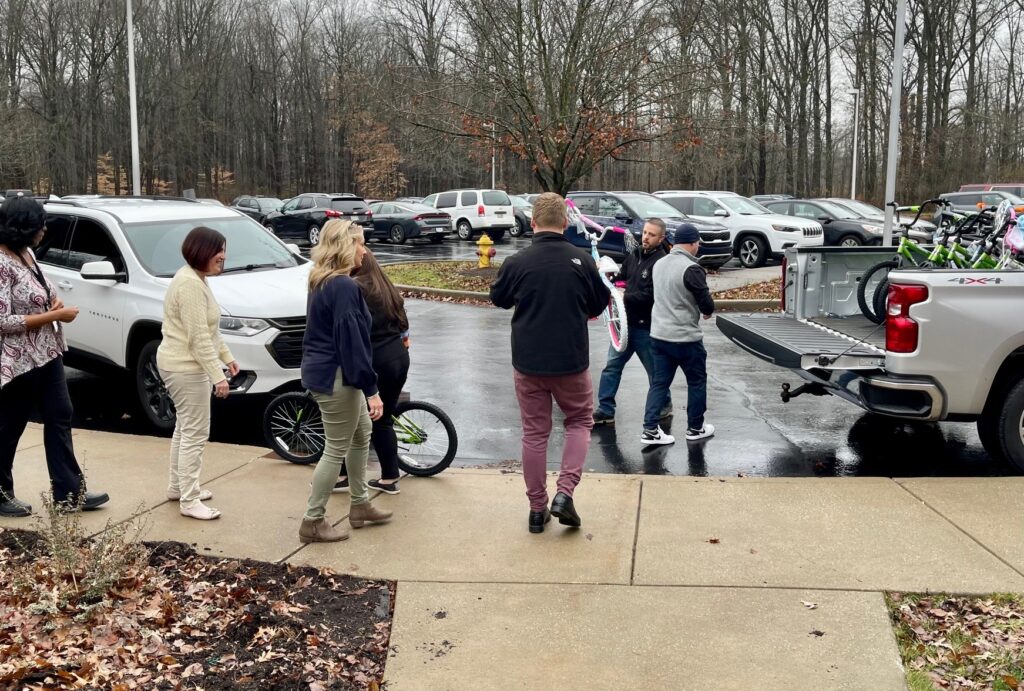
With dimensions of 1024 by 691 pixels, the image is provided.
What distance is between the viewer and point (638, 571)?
16.7ft

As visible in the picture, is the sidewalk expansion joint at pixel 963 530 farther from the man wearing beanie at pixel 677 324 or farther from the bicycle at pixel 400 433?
the bicycle at pixel 400 433

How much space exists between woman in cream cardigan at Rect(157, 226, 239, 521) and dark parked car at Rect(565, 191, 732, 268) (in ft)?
47.3

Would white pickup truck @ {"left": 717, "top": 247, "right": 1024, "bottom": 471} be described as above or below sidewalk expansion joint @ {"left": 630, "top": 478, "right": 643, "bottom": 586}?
above

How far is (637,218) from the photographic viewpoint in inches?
878

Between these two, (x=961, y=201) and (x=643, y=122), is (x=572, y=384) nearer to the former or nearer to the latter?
(x=643, y=122)

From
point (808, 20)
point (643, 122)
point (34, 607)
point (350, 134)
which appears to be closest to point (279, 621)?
point (34, 607)

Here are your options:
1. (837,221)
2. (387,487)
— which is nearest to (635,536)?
(387,487)

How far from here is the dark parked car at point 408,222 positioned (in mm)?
32500

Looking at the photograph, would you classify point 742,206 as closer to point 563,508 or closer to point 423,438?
point 423,438

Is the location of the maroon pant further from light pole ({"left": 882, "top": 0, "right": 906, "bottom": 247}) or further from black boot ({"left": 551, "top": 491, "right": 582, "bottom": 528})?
light pole ({"left": 882, "top": 0, "right": 906, "bottom": 247})

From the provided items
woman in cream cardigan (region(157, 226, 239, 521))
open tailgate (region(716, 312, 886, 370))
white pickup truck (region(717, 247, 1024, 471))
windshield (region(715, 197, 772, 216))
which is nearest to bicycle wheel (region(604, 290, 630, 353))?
open tailgate (region(716, 312, 886, 370))

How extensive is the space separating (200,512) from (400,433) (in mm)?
1586

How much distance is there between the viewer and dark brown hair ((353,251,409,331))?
5836mm

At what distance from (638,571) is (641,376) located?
579cm
